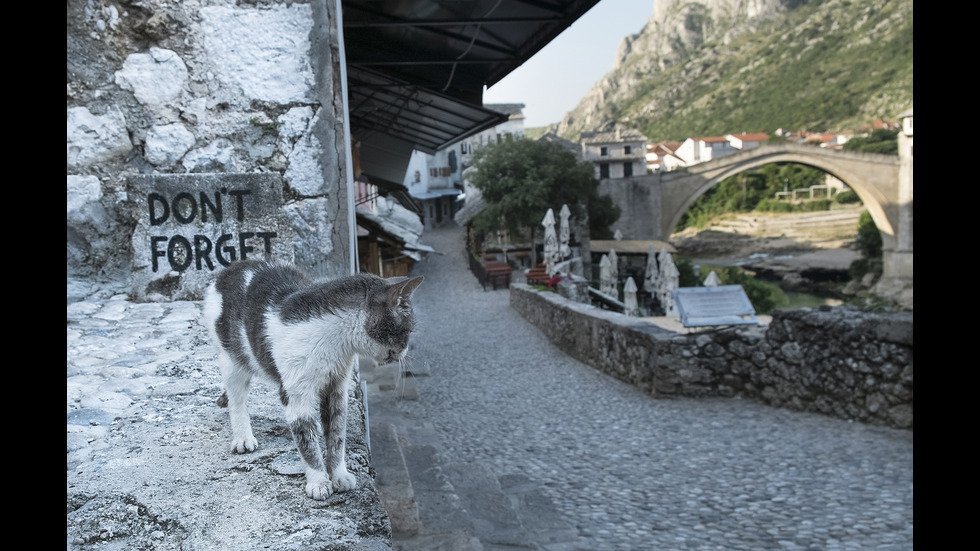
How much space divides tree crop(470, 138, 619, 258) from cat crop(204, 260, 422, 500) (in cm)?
2594

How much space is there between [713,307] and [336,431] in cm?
975

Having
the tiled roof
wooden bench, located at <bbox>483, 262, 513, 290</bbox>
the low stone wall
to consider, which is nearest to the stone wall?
the low stone wall

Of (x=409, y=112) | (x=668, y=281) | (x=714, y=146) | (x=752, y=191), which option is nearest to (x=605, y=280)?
(x=668, y=281)

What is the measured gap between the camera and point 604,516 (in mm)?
4750

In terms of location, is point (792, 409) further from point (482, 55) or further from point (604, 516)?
point (482, 55)

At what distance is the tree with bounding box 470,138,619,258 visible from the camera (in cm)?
2814

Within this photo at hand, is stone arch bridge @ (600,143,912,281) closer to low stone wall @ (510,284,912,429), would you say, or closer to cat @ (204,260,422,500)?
low stone wall @ (510,284,912,429)

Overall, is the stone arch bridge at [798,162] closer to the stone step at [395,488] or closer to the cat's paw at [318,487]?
the stone step at [395,488]

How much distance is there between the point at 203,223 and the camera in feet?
10.6

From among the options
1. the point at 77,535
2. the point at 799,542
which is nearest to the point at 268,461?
the point at 77,535

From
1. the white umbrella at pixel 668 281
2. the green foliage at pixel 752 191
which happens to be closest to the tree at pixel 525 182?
the white umbrella at pixel 668 281

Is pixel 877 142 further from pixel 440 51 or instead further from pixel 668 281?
pixel 440 51

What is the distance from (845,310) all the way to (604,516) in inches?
154

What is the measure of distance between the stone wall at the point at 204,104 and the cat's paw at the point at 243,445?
4.07 feet
